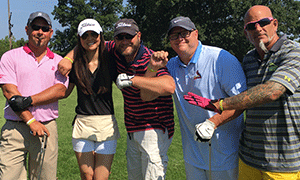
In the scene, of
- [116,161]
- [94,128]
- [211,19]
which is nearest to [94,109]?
[94,128]

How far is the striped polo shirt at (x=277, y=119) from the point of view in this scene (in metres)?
2.46

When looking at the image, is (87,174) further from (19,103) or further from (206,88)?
(206,88)

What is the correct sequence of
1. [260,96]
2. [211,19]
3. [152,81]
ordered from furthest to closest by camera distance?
[211,19]
[152,81]
[260,96]

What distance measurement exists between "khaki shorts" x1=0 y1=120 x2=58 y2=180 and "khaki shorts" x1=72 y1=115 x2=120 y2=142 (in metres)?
0.45

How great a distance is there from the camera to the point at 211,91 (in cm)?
302

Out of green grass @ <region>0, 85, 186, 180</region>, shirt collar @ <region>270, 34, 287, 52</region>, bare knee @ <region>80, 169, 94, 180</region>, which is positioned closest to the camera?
shirt collar @ <region>270, 34, 287, 52</region>

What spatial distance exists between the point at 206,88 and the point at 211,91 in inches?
2.4

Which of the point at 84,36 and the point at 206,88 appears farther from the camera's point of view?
the point at 84,36

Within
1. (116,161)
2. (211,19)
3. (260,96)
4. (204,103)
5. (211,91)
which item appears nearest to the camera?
(260,96)

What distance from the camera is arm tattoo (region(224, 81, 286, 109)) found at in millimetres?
2303

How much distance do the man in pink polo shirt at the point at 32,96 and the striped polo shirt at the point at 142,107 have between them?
848mm

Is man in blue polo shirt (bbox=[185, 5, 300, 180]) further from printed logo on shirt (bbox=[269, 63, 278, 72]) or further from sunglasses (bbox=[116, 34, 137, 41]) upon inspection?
sunglasses (bbox=[116, 34, 137, 41])

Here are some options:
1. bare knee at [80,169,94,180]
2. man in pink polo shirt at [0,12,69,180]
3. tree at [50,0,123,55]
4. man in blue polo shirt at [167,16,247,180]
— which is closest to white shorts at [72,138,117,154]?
bare knee at [80,169,94,180]

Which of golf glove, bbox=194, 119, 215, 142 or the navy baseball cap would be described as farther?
the navy baseball cap
